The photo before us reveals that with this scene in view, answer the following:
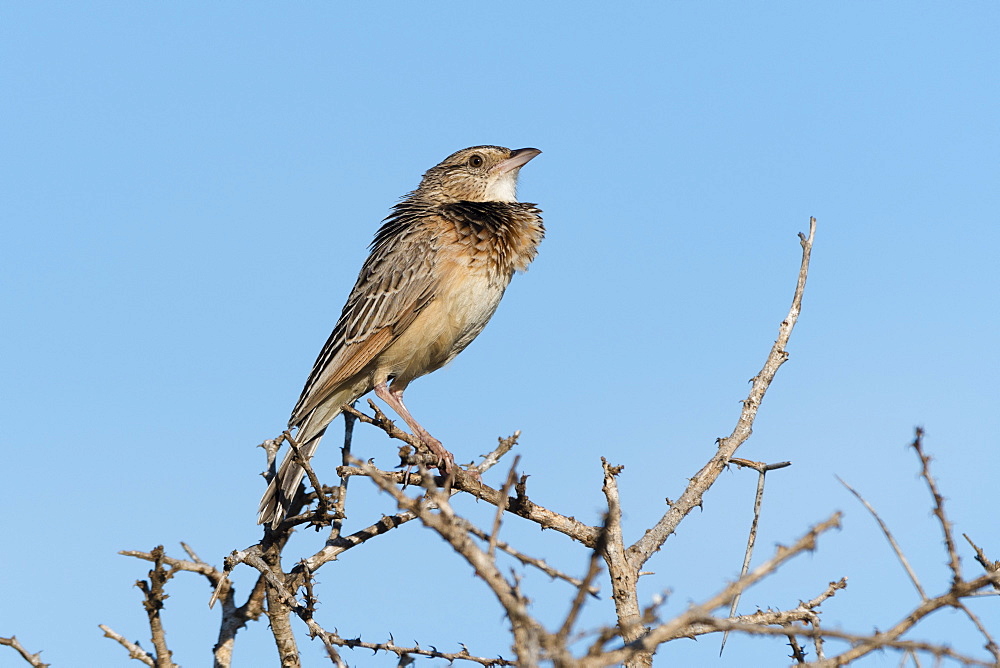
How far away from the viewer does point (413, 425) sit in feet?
27.7

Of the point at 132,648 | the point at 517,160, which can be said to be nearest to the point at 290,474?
the point at 132,648

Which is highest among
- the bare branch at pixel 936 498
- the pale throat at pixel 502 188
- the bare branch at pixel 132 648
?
the pale throat at pixel 502 188

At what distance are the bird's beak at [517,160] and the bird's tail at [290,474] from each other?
9.76ft

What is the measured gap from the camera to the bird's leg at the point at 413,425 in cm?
748

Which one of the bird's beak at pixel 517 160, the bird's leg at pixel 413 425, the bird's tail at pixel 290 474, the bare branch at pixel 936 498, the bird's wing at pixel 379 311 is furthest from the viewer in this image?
the bird's beak at pixel 517 160

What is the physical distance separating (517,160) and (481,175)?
39cm

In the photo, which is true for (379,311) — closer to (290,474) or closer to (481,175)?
(290,474)

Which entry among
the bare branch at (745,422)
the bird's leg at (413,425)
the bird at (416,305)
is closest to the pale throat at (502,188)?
the bird at (416,305)

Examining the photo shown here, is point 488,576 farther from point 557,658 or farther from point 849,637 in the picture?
point 849,637

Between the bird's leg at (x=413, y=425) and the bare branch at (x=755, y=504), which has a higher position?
the bird's leg at (x=413, y=425)

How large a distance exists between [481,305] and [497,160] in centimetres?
215

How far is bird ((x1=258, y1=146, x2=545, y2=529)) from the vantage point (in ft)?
27.5

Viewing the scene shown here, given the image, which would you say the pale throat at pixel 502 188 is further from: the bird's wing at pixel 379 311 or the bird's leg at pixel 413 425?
the bird's leg at pixel 413 425

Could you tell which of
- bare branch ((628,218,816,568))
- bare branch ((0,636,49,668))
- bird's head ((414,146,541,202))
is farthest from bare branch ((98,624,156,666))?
bird's head ((414,146,541,202))
